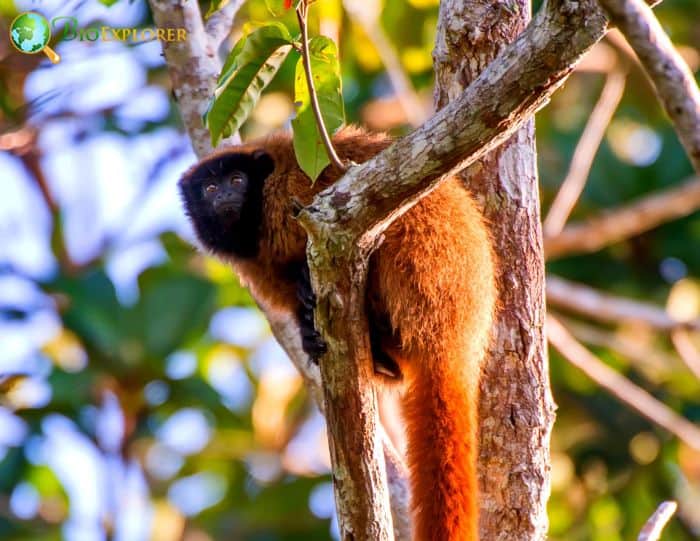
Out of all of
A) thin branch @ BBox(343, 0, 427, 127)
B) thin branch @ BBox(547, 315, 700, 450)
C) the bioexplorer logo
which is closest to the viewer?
the bioexplorer logo

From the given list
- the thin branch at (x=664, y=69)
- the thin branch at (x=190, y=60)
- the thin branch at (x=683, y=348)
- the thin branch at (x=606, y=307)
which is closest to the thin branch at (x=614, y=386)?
the thin branch at (x=683, y=348)

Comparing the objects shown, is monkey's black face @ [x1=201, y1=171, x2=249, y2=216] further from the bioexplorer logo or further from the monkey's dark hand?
the bioexplorer logo

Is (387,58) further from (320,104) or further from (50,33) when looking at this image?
(320,104)

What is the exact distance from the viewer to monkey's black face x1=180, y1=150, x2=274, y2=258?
12.4ft

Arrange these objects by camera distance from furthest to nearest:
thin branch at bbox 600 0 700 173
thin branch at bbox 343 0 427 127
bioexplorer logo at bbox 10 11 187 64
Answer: thin branch at bbox 343 0 427 127
bioexplorer logo at bbox 10 11 187 64
thin branch at bbox 600 0 700 173

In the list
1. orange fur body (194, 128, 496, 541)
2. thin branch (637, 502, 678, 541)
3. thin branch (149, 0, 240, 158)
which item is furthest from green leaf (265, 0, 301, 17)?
thin branch (637, 502, 678, 541)

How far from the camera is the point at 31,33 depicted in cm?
379

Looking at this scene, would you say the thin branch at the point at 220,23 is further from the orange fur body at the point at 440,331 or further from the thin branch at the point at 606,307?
the thin branch at the point at 606,307

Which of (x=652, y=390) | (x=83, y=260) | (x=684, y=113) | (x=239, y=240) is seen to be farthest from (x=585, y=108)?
(x=684, y=113)

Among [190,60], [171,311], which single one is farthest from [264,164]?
[171,311]

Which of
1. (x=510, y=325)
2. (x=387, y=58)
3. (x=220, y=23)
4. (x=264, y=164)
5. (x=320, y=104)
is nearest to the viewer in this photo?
(x=320, y=104)

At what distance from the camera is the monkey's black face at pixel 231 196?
12.4ft

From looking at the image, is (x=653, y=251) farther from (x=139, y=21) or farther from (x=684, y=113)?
(x=684, y=113)

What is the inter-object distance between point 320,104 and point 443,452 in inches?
45.9
